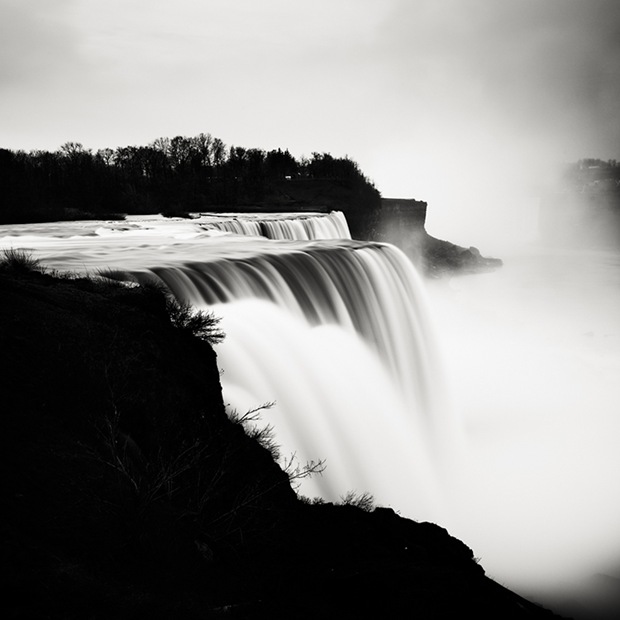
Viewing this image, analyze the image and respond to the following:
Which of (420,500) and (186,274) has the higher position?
(186,274)

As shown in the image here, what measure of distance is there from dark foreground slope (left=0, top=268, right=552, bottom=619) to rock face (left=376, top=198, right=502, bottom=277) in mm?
51840

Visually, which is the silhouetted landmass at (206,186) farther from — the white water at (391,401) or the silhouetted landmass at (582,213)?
the silhouetted landmass at (582,213)

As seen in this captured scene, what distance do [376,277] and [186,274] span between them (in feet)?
18.8

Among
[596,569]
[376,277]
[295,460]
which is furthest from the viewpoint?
[376,277]

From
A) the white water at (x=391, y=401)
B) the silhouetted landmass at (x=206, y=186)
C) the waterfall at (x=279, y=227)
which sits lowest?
the white water at (x=391, y=401)

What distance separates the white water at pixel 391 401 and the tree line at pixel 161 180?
16.2 meters

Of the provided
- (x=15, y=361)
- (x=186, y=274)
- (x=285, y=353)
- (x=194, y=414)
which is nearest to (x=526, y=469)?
(x=285, y=353)

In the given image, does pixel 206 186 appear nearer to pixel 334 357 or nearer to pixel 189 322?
pixel 334 357

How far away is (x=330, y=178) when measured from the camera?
6794cm

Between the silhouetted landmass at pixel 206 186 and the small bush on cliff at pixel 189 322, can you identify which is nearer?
the small bush on cliff at pixel 189 322

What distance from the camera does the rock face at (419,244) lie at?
5846 cm

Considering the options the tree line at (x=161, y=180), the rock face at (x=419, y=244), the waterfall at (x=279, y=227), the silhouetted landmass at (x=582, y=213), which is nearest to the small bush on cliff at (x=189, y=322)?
the waterfall at (x=279, y=227)

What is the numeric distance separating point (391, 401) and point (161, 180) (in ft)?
156

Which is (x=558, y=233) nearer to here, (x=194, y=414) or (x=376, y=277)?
(x=376, y=277)
